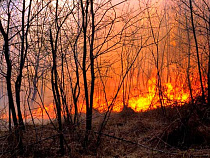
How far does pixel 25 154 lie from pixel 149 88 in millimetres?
5273

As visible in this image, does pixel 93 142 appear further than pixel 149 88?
No

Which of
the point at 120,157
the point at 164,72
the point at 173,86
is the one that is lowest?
the point at 120,157

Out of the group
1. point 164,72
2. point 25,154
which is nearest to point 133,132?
point 25,154

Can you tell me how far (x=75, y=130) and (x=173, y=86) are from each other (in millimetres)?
4525

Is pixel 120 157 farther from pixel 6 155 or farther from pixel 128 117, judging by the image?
pixel 128 117

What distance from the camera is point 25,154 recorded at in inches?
125

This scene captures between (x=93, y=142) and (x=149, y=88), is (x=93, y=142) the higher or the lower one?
the lower one

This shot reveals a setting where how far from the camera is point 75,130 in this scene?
341 centimetres

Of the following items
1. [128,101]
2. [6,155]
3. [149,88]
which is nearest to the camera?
[6,155]

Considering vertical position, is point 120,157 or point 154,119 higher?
point 154,119

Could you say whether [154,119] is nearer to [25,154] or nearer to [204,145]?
[204,145]

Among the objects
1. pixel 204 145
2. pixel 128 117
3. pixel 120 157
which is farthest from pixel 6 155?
pixel 128 117

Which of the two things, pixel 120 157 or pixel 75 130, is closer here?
pixel 120 157

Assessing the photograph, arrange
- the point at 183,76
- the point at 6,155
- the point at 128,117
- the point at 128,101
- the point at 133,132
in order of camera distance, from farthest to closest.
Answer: the point at 183,76 → the point at 128,101 → the point at 128,117 → the point at 133,132 → the point at 6,155
